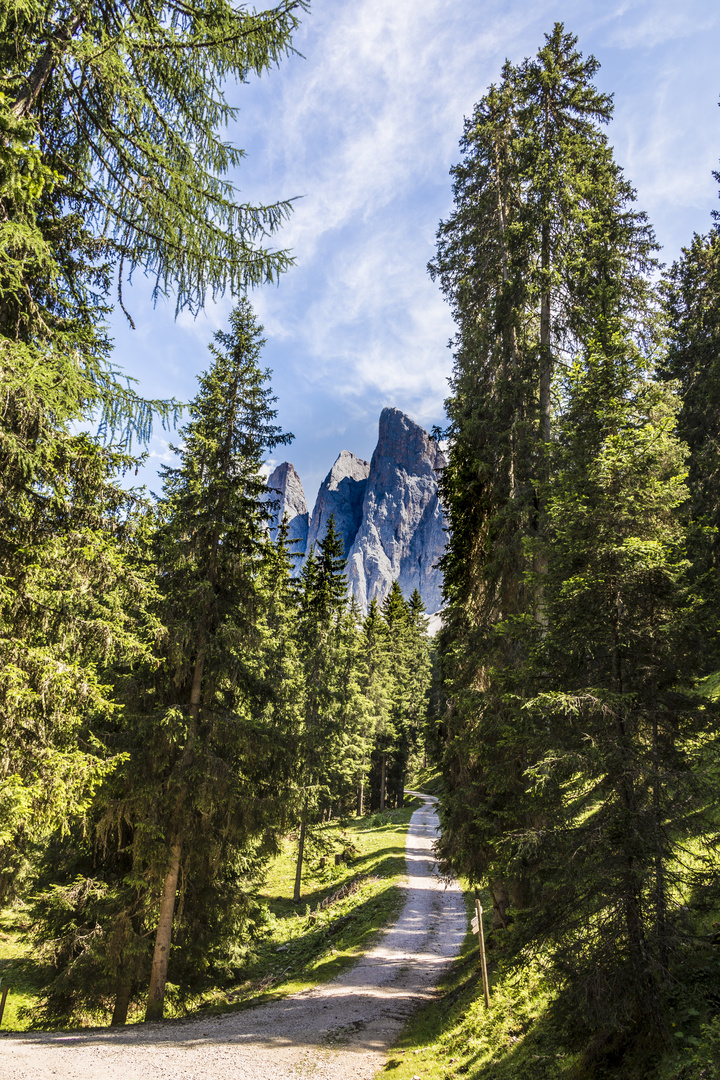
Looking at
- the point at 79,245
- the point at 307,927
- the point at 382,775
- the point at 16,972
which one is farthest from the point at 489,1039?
the point at 382,775

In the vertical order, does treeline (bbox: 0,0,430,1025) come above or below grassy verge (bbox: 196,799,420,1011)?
above

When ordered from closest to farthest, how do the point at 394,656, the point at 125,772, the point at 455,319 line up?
the point at 125,772 → the point at 455,319 → the point at 394,656

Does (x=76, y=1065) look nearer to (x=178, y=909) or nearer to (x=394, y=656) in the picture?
(x=178, y=909)

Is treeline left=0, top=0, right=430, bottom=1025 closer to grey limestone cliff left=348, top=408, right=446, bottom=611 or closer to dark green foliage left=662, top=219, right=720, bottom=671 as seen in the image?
dark green foliage left=662, top=219, right=720, bottom=671

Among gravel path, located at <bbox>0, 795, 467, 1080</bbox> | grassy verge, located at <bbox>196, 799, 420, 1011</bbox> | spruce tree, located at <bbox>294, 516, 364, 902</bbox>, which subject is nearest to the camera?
gravel path, located at <bbox>0, 795, 467, 1080</bbox>

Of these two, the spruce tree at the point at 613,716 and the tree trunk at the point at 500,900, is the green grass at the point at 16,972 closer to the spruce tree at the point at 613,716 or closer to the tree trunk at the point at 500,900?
the tree trunk at the point at 500,900

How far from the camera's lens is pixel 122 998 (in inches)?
432

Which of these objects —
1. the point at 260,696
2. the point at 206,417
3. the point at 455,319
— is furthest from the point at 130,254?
the point at 455,319

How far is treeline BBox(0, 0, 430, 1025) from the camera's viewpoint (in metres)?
5.69

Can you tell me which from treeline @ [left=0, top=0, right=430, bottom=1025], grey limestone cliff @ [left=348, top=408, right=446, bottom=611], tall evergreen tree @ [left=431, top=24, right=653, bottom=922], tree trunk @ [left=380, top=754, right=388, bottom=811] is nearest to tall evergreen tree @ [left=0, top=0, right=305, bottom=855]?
treeline @ [left=0, top=0, right=430, bottom=1025]

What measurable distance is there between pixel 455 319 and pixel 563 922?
49.4ft

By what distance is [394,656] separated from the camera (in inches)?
2019

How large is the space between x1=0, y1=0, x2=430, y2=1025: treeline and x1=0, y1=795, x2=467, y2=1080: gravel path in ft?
5.04

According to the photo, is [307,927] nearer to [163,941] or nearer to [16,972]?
[16,972]
